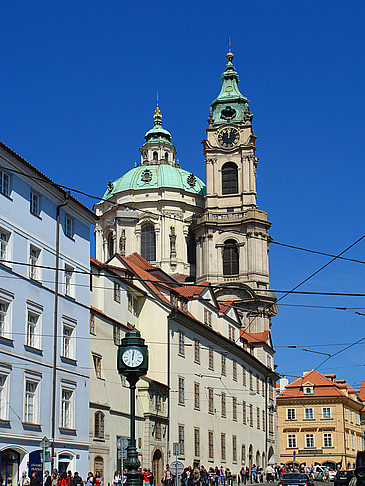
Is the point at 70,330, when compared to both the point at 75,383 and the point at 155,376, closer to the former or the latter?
the point at 75,383

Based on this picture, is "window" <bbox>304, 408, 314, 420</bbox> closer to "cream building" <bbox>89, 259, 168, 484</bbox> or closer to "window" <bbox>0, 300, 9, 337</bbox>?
"cream building" <bbox>89, 259, 168, 484</bbox>

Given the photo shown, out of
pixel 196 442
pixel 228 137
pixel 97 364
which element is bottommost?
pixel 196 442

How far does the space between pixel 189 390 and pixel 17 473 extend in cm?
2238

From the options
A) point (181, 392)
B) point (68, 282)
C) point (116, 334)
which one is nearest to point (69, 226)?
point (68, 282)

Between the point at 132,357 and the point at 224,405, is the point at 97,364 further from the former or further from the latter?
the point at 132,357

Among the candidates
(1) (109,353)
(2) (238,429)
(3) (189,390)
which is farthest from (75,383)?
(2) (238,429)

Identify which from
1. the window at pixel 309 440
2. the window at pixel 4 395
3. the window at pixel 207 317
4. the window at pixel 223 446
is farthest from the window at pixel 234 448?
the window at pixel 309 440

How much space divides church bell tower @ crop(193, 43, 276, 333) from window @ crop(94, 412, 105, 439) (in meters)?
50.9

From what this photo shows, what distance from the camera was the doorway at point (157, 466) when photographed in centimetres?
4556

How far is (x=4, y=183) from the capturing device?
1264 inches

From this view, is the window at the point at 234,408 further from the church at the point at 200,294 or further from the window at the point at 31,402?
the window at the point at 31,402

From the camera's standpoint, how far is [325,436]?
9869 cm

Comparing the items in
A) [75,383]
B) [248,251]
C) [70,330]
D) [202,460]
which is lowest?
[202,460]

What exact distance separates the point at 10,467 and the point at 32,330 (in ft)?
18.6
